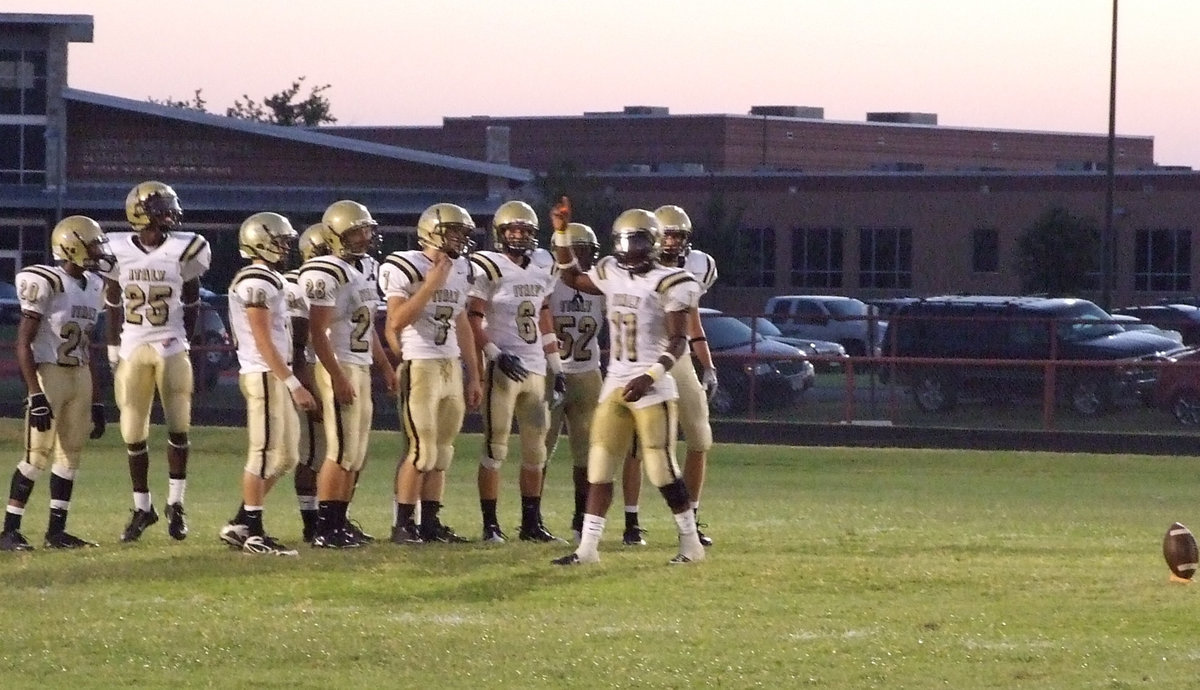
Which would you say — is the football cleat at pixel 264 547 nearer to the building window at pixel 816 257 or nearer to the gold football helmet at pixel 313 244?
the gold football helmet at pixel 313 244

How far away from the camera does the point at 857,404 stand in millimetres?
22641

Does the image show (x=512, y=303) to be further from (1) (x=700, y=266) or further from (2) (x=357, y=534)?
(2) (x=357, y=534)

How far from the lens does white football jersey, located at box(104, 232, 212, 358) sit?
10539 mm

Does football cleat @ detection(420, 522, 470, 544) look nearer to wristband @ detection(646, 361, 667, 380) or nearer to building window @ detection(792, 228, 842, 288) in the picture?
wristband @ detection(646, 361, 667, 380)

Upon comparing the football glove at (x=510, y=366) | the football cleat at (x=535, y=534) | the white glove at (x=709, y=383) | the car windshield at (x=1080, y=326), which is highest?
the car windshield at (x=1080, y=326)

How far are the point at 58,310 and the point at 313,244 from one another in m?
1.45

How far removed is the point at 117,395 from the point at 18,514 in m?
0.86

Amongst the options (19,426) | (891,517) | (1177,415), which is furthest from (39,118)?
(891,517)

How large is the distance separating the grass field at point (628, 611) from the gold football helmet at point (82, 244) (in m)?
1.60

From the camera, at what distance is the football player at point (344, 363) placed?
10109mm

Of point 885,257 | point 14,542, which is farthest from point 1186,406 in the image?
point 885,257

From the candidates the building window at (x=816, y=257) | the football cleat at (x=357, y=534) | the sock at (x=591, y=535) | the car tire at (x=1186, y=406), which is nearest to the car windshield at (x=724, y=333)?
the car tire at (x=1186, y=406)

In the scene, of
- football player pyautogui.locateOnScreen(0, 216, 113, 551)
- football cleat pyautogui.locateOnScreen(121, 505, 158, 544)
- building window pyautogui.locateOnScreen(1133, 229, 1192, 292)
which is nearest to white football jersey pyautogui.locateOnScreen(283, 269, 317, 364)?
football player pyautogui.locateOnScreen(0, 216, 113, 551)

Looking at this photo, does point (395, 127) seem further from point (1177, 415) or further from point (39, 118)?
point (1177, 415)
